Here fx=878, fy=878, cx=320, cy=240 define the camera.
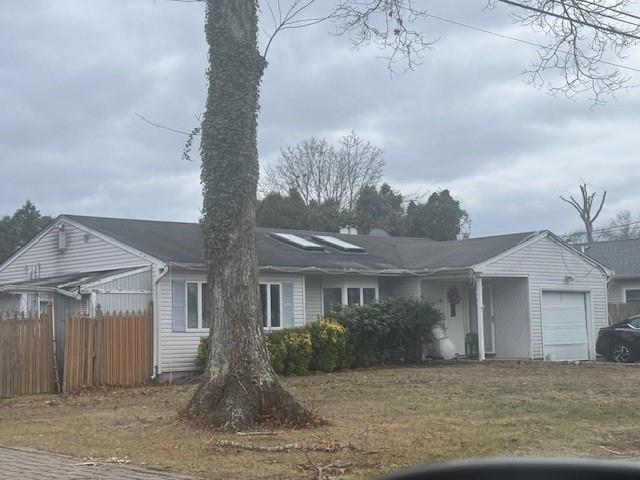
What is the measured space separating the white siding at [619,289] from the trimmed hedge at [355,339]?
15.4 meters

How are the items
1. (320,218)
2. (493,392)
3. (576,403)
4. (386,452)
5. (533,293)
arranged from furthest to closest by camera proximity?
(320,218) → (533,293) → (493,392) → (576,403) → (386,452)

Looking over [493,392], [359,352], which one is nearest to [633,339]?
[359,352]

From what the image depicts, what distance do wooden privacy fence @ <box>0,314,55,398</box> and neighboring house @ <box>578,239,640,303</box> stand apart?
80.2 ft

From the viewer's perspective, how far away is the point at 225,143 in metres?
12.9

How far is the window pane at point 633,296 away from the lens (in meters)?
37.5

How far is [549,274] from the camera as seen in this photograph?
2823 centimetres

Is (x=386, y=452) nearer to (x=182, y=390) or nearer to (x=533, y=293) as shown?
(x=182, y=390)

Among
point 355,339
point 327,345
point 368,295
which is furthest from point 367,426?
point 368,295

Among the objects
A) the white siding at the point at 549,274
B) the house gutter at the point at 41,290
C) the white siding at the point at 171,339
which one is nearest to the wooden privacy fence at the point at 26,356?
the house gutter at the point at 41,290

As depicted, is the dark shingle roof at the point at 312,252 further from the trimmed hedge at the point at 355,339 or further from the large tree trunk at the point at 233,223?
the large tree trunk at the point at 233,223

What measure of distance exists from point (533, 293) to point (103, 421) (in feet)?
57.0

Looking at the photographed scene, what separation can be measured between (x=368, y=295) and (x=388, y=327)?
2710mm

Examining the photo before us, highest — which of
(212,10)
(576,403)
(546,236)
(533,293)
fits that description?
(212,10)

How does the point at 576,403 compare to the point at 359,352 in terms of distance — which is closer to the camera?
the point at 576,403
